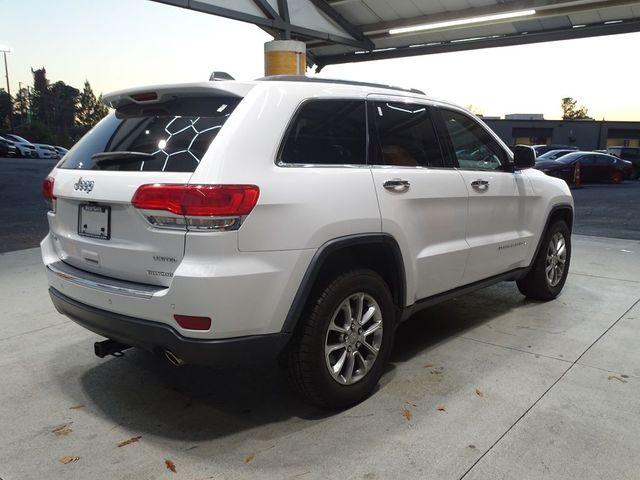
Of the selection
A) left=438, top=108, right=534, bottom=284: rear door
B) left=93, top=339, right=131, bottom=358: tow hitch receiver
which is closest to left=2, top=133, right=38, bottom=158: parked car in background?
left=93, top=339, right=131, bottom=358: tow hitch receiver

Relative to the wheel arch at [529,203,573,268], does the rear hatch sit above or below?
above

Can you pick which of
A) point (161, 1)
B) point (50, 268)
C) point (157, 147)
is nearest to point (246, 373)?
point (50, 268)

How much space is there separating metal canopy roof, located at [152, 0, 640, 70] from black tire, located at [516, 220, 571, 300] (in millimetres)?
8714

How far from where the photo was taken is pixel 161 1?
10.5 meters

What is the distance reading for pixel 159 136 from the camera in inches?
116

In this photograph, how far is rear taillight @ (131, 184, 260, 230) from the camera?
2566 millimetres

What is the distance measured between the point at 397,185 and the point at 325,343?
3.55 ft

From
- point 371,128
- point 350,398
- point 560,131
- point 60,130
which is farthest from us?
point 60,130

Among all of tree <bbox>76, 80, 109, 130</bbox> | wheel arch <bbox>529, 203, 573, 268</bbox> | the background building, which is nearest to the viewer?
wheel arch <bbox>529, 203, 573, 268</bbox>

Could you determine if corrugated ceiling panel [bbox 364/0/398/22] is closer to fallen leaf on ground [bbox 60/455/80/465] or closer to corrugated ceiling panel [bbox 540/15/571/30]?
corrugated ceiling panel [bbox 540/15/571/30]

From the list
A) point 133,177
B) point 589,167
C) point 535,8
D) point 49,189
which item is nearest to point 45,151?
point 589,167

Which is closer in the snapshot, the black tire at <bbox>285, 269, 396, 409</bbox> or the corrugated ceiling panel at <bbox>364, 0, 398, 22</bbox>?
the black tire at <bbox>285, 269, 396, 409</bbox>

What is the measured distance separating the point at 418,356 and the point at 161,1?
9197mm

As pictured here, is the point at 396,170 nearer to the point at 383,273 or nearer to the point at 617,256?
the point at 383,273
